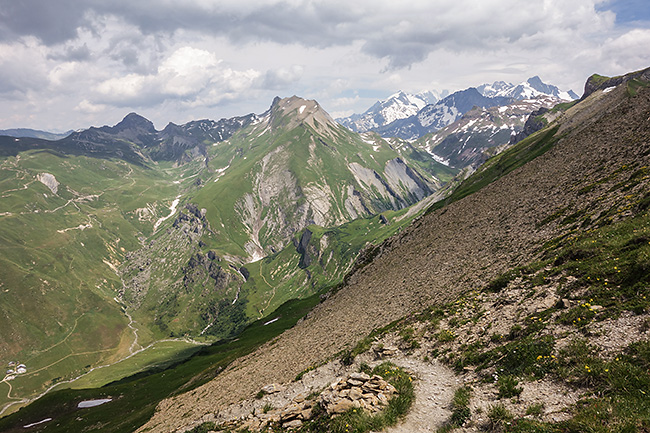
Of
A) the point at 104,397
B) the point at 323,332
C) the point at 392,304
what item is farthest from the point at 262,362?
the point at 104,397

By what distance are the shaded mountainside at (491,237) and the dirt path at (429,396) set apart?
13.0m

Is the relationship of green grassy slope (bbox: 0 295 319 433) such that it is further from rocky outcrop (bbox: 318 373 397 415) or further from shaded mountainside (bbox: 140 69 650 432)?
rocky outcrop (bbox: 318 373 397 415)

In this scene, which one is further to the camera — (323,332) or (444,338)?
(323,332)

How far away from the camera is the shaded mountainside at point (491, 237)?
31.7m

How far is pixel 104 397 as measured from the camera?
11425cm

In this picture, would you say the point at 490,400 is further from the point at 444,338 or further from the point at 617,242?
the point at 617,242

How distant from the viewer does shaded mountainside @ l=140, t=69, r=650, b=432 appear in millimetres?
31672

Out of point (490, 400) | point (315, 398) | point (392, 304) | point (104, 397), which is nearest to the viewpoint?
point (490, 400)

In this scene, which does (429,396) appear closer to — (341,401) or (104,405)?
(341,401)

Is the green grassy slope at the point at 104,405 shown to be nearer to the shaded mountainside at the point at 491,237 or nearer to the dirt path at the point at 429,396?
the shaded mountainside at the point at 491,237

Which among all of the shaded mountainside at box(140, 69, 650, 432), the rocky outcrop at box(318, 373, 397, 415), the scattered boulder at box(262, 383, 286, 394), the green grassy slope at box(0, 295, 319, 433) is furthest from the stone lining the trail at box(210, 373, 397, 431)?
the green grassy slope at box(0, 295, 319, 433)

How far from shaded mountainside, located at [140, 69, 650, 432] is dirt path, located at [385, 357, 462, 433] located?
13031 millimetres

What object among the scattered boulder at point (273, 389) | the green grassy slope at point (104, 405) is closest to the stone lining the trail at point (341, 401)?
the scattered boulder at point (273, 389)

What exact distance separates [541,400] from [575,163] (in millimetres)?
51295
